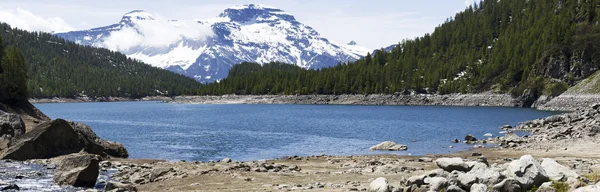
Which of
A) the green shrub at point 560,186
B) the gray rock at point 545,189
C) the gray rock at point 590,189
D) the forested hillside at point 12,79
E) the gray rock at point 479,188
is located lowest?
the gray rock at point 479,188

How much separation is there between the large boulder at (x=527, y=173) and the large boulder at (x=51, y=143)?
39300 millimetres

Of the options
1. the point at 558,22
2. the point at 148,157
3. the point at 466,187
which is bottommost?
the point at 148,157

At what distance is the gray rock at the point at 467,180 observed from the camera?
2134cm

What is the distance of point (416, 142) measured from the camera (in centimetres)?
6838

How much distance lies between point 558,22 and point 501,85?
29.0m

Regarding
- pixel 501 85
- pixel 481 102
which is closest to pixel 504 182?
pixel 481 102

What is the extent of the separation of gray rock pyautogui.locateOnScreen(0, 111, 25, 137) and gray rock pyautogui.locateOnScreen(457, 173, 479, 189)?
4715 centimetres

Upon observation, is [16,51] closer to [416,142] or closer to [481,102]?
[416,142]

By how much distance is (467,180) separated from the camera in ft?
70.7

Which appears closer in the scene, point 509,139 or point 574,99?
point 509,139

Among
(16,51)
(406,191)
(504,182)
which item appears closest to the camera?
(504,182)

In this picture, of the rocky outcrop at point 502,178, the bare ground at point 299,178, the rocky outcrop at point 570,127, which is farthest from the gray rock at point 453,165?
the rocky outcrop at point 570,127

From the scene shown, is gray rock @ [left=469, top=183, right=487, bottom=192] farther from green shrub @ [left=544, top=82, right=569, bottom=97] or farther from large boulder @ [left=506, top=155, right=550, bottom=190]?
green shrub @ [left=544, top=82, right=569, bottom=97]

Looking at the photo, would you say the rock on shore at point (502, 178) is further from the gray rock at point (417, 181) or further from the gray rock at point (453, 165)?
the gray rock at point (453, 165)
